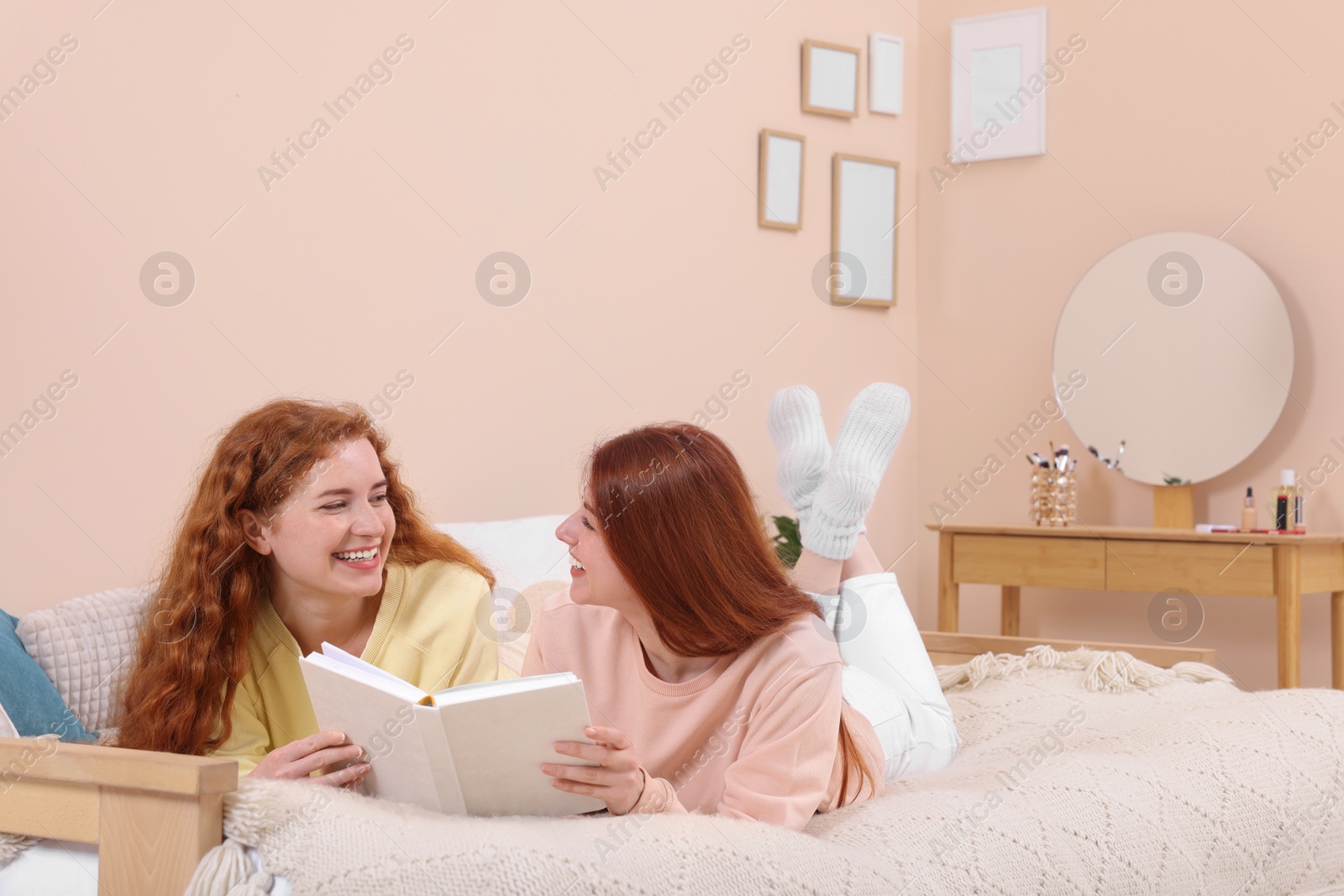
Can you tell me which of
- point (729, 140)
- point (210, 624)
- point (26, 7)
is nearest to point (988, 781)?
point (210, 624)

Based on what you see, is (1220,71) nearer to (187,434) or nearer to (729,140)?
(729,140)

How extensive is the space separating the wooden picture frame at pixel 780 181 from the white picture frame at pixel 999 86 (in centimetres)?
57

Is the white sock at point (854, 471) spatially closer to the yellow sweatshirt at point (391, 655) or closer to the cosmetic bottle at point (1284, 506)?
the yellow sweatshirt at point (391, 655)

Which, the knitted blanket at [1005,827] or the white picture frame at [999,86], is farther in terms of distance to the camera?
the white picture frame at [999,86]

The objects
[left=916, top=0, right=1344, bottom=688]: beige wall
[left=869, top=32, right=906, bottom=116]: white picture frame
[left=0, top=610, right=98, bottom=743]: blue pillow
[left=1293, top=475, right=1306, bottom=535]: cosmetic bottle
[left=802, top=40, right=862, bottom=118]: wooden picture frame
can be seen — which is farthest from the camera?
[left=869, top=32, right=906, bottom=116]: white picture frame

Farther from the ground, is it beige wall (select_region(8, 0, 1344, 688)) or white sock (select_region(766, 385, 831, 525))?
beige wall (select_region(8, 0, 1344, 688))

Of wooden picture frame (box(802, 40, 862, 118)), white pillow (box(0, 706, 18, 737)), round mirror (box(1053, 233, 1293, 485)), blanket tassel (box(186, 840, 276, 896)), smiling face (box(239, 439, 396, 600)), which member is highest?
wooden picture frame (box(802, 40, 862, 118))

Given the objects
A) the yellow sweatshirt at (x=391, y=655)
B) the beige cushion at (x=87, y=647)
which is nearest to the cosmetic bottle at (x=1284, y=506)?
the yellow sweatshirt at (x=391, y=655)

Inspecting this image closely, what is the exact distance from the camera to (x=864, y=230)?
3748 mm

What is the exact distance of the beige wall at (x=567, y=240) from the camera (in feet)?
7.34

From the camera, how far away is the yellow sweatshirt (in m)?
1.59

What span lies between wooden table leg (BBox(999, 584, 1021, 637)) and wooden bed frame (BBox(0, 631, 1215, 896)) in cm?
281

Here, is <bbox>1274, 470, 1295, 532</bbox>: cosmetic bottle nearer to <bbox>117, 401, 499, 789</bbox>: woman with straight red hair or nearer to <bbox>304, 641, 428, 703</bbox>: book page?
<bbox>117, 401, 499, 789</bbox>: woman with straight red hair

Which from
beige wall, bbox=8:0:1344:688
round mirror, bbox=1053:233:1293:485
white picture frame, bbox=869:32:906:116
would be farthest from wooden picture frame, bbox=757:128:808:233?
round mirror, bbox=1053:233:1293:485
